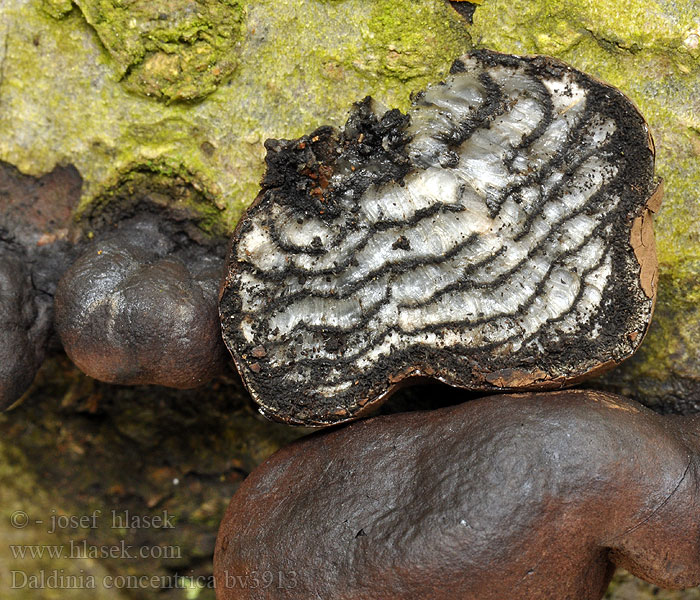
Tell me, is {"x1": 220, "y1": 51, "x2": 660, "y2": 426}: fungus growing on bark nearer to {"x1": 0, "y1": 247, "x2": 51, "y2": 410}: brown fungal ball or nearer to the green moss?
{"x1": 0, "y1": 247, "x2": 51, "y2": 410}: brown fungal ball

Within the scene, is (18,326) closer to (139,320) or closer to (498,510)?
(139,320)

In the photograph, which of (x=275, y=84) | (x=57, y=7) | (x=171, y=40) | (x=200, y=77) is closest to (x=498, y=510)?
(x=275, y=84)

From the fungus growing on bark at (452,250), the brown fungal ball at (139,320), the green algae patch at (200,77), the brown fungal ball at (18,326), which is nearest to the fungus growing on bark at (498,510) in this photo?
the fungus growing on bark at (452,250)

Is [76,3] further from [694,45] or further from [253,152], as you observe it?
[694,45]

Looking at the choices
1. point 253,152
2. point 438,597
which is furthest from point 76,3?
point 438,597

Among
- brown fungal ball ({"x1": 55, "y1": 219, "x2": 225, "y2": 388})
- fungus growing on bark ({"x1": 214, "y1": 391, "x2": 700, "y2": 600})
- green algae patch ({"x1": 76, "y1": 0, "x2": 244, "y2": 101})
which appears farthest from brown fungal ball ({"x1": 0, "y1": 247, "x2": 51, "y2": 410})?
fungus growing on bark ({"x1": 214, "y1": 391, "x2": 700, "y2": 600})

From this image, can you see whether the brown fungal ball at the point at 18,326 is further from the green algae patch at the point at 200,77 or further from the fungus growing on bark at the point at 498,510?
the fungus growing on bark at the point at 498,510
